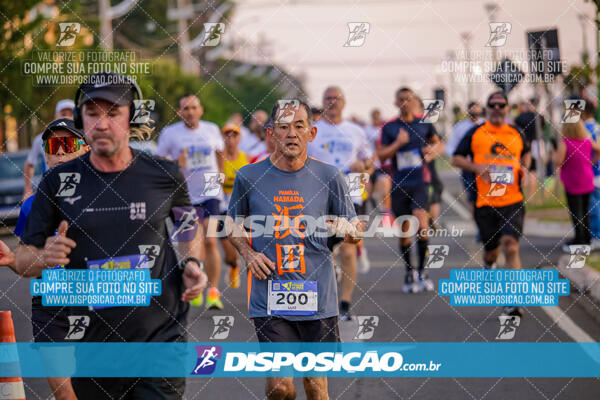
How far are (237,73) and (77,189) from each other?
88491mm

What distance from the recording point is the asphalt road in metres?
7.30

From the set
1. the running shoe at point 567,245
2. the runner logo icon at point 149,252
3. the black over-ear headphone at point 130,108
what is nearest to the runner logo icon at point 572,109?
the running shoe at point 567,245

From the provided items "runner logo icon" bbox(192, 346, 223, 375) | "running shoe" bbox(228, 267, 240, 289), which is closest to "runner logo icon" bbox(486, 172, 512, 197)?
"running shoe" bbox(228, 267, 240, 289)

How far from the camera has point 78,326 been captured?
5145 mm

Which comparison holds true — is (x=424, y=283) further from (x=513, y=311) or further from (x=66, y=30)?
(x=66, y=30)

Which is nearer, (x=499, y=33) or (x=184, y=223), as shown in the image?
(x=184, y=223)

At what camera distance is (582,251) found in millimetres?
9812

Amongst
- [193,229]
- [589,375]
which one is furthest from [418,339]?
[193,229]

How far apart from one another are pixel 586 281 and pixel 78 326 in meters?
7.64

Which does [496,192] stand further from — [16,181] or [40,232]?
[16,181]

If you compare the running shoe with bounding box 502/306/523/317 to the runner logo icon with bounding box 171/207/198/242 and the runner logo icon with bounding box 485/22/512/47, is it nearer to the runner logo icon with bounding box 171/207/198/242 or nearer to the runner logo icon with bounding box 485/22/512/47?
the runner logo icon with bounding box 485/22/512/47

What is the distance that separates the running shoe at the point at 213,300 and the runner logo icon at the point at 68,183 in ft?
20.7

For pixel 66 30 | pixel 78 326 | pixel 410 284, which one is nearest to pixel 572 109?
pixel 410 284

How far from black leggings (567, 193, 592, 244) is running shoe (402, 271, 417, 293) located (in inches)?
137
